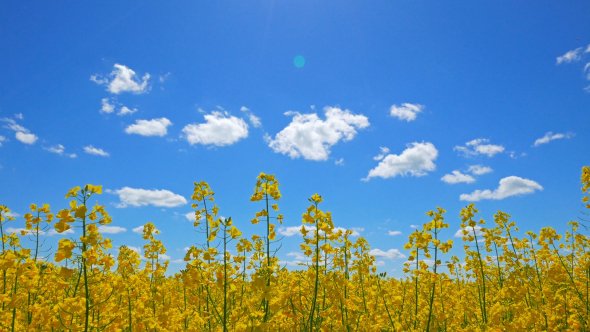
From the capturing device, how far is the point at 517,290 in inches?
207

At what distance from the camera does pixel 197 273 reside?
13.4ft

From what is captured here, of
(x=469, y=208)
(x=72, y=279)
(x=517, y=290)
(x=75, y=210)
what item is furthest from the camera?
(x=469, y=208)

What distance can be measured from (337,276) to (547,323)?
156 inches

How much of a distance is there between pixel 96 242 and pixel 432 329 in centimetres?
461

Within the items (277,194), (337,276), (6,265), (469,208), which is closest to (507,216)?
(469,208)

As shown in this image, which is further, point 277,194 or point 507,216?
point 507,216

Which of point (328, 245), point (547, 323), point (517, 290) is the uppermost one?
point (328, 245)

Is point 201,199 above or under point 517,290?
above

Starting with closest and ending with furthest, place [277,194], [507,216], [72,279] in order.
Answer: [72,279]
[277,194]
[507,216]

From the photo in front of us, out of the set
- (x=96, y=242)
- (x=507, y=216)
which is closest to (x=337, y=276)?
(x=96, y=242)

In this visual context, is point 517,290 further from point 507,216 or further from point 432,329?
point 507,216

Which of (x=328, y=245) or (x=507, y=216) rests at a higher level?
(x=507, y=216)

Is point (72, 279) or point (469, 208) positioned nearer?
point (72, 279)

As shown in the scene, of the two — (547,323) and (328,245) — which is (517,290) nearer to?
(547,323)
